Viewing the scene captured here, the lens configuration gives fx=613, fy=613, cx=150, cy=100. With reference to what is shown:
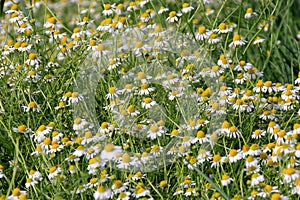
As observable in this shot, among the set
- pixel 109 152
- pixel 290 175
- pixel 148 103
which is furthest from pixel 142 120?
pixel 290 175

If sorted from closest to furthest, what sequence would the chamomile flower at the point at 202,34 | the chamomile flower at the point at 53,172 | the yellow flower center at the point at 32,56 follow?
the chamomile flower at the point at 53,172, the yellow flower center at the point at 32,56, the chamomile flower at the point at 202,34

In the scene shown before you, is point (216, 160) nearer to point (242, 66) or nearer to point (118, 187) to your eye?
point (118, 187)

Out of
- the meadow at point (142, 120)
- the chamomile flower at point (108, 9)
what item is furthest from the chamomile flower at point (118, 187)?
the chamomile flower at point (108, 9)

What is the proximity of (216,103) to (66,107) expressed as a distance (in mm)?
672

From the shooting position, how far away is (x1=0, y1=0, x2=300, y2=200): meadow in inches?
88.6

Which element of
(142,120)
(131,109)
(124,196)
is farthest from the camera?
(142,120)

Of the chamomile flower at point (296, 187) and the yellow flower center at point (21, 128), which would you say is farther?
the yellow flower center at point (21, 128)

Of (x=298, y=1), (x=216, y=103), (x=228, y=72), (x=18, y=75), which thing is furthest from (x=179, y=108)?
(x=298, y=1)

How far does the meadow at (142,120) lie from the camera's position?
2251mm

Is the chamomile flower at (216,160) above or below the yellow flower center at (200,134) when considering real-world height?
below

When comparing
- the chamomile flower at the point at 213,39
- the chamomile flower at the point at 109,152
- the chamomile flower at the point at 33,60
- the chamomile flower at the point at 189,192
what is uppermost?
the chamomile flower at the point at 33,60

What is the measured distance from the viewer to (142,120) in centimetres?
267

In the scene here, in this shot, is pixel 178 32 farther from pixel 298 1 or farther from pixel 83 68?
pixel 298 1

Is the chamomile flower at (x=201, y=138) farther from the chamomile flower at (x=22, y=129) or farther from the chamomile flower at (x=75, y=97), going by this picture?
the chamomile flower at (x=22, y=129)
